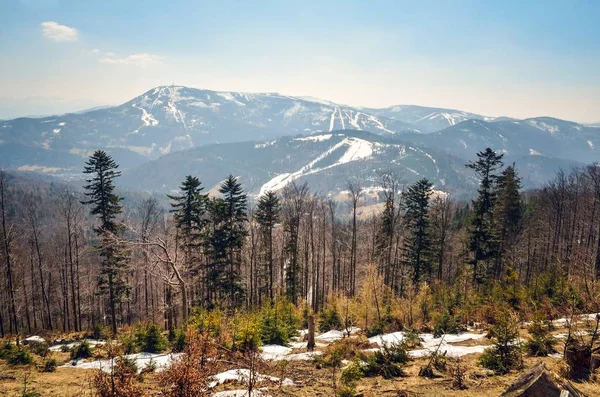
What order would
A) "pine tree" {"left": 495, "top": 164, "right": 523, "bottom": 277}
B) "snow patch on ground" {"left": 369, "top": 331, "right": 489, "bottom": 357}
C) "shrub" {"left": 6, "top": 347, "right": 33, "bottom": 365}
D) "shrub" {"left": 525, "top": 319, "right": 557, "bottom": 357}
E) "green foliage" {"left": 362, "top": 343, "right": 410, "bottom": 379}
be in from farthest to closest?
"pine tree" {"left": 495, "top": 164, "right": 523, "bottom": 277} → "shrub" {"left": 6, "top": 347, "right": 33, "bottom": 365} → "snow patch on ground" {"left": 369, "top": 331, "right": 489, "bottom": 357} → "shrub" {"left": 525, "top": 319, "right": 557, "bottom": 357} → "green foliage" {"left": 362, "top": 343, "right": 410, "bottom": 379}

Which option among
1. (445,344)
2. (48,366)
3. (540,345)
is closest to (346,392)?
(540,345)

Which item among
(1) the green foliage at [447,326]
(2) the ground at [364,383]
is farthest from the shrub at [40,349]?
(1) the green foliage at [447,326]

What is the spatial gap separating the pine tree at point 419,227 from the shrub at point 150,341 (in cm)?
2388

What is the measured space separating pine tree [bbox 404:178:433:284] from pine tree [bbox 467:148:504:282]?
415 centimetres

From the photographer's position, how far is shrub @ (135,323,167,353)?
58.3ft

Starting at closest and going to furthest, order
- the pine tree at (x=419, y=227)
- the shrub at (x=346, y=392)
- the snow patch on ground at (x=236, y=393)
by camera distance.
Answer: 1. the shrub at (x=346, y=392)
2. the snow patch on ground at (x=236, y=393)
3. the pine tree at (x=419, y=227)

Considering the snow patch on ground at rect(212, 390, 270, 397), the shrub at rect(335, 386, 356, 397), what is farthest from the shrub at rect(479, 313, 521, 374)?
the snow patch on ground at rect(212, 390, 270, 397)

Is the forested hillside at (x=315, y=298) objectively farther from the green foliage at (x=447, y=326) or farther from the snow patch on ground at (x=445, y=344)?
the snow patch on ground at (x=445, y=344)

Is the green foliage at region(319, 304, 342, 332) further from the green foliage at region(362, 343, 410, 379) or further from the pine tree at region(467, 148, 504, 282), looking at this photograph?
the pine tree at region(467, 148, 504, 282)

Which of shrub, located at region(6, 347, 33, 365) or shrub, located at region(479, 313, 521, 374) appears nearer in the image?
shrub, located at region(479, 313, 521, 374)

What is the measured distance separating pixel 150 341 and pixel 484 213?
29089 mm

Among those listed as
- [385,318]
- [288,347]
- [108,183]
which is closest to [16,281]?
[108,183]

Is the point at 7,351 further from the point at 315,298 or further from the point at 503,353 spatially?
the point at 315,298

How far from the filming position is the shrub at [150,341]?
17.8 metres
